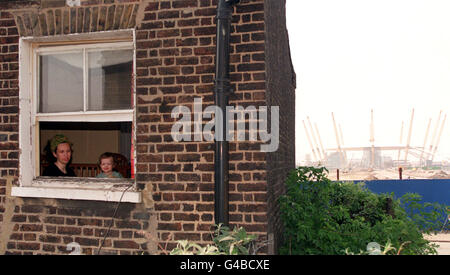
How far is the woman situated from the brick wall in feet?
2.45

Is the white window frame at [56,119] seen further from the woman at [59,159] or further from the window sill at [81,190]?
the woman at [59,159]

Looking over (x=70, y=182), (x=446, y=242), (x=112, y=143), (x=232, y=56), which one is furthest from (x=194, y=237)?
(x=446, y=242)

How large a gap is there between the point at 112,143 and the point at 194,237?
21.6ft

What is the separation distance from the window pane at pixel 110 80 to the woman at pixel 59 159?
1.26 m

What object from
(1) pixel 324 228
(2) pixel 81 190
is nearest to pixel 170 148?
(2) pixel 81 190

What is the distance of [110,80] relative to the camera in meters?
4.69

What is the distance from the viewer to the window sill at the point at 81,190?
435 cm

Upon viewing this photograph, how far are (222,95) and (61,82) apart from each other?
2084 millimetres

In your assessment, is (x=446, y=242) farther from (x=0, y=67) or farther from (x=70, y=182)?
(x=0, y=67)

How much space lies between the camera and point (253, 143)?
13.4 ft

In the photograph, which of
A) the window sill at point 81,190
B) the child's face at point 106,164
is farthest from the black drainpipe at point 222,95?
the child's face at point 106,164

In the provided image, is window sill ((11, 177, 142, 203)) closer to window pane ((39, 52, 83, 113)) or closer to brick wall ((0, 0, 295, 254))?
brick wall ((0, 0, 295, 254))

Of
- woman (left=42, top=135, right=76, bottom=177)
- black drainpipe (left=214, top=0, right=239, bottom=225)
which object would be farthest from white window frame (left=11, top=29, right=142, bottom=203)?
black drainpipe (left=214, top=0, right=239, bottom=225)

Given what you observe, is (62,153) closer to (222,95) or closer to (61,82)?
(61,82)
